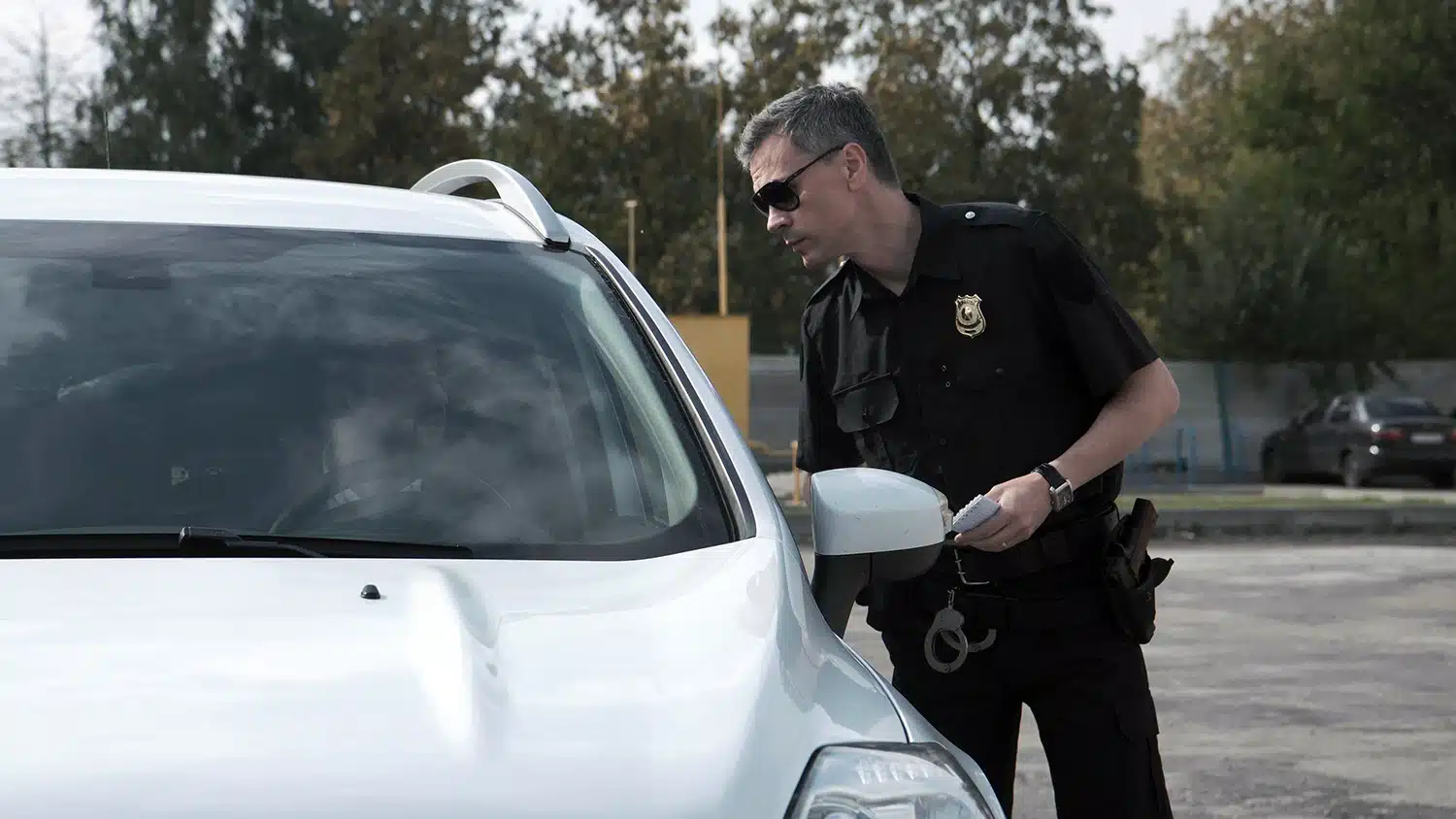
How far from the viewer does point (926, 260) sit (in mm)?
3561

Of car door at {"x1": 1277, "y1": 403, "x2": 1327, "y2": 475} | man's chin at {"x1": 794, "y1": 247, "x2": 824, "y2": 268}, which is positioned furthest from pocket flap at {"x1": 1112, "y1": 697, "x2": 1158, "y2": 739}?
car door at {"x1": 1277, "y1": 403, "x2": 1327, "y2": 475}

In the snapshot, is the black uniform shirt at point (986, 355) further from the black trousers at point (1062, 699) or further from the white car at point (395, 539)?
the white car at point (395, 539)

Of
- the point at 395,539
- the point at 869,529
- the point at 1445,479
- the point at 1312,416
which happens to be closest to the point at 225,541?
the point at 395,539

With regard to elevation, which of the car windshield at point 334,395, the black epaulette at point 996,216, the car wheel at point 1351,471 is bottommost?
the car wheel at point 1351,471

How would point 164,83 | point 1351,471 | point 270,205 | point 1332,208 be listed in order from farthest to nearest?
point 164,83
point 1332,208
point 1351,471
point 270,205

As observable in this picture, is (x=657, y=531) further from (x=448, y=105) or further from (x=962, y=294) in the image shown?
(x=448, y=105)

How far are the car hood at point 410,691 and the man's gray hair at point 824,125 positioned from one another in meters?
1.27

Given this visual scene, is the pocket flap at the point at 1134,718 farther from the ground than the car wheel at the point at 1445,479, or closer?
farther from the ground

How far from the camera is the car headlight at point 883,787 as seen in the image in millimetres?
2025

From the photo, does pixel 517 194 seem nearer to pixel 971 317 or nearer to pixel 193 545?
pixel 971 317

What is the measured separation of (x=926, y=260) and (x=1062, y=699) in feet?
2.60

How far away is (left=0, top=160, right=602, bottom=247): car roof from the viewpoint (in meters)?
3.07

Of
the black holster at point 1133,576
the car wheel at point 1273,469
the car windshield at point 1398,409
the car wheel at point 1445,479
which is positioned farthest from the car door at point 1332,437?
the black holster at point 1133,576

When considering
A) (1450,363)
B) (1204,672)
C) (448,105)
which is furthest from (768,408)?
(1204,672)
